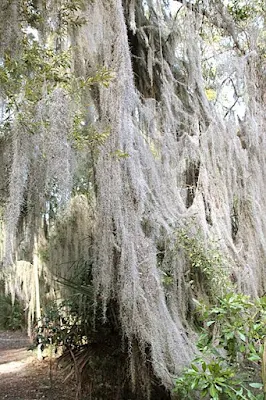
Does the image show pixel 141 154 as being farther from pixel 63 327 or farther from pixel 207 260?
pixel 63 327

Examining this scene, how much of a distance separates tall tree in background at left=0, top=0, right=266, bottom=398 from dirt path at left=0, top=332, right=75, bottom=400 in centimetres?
Answer: 124

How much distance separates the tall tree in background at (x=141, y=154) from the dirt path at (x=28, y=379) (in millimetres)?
1240

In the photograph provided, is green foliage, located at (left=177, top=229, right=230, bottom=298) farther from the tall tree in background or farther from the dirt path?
the dirt path

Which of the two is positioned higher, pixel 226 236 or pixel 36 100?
pixel 36 100

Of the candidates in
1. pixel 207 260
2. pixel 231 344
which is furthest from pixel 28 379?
pixel 231 344

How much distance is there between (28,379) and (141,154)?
3.62m

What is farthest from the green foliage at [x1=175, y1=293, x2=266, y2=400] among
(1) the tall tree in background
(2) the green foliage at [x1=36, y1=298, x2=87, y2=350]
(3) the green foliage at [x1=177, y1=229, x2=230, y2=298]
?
(2) the green foliage at [x1=36, y1=298, x2=87, y2=350]

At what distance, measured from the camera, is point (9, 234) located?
76.6 inches

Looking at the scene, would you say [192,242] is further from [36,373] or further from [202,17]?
[36,373]


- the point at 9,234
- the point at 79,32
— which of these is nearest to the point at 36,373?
the point at 9,234

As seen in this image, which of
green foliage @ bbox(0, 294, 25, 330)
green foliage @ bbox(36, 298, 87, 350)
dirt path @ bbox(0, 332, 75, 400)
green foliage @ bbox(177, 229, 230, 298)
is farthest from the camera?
green foliage @ bbox(0, 294, 25, 330)

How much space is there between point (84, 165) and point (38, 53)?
31.3 inches

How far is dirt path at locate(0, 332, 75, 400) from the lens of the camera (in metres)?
4.31

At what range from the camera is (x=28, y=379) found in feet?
16.9
